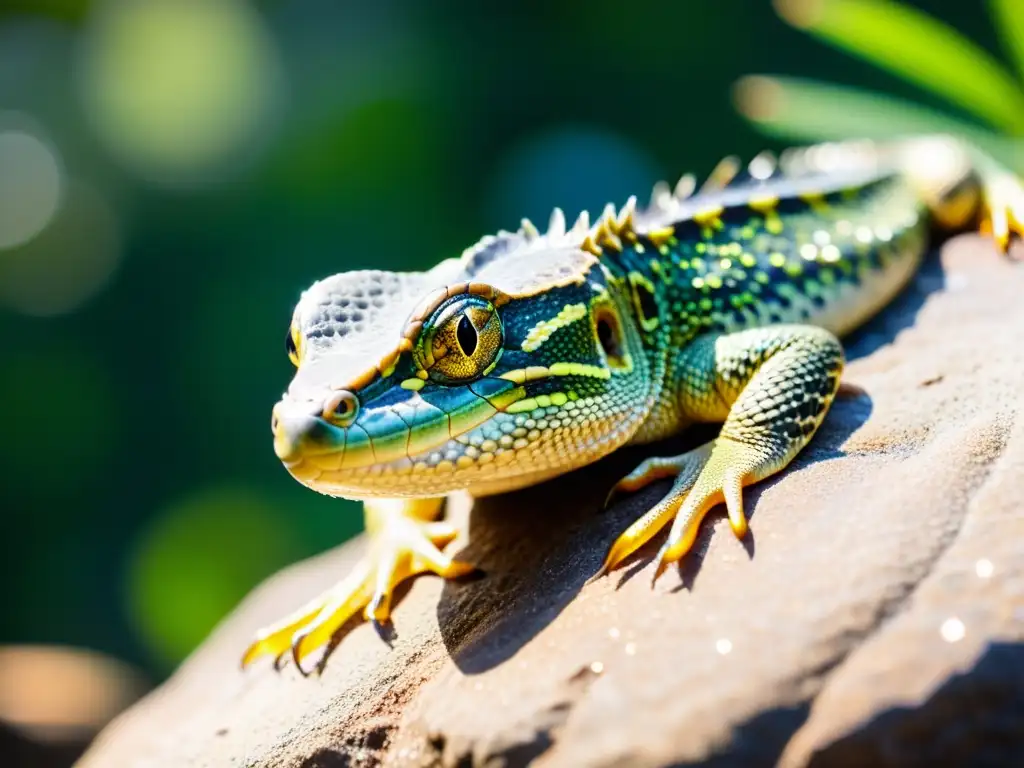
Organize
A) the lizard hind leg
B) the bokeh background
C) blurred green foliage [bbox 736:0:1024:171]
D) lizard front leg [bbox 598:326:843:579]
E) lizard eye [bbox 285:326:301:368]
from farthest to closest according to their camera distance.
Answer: the bokeh background < blurred green foliage [bbox 736:0:1024:171] < the lizard hind leg < lizard eye [bbox 285:326:301:368] < lizard front leg [bbox 598:326:843:579]

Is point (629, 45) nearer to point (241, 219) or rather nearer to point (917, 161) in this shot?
point (241, 219)

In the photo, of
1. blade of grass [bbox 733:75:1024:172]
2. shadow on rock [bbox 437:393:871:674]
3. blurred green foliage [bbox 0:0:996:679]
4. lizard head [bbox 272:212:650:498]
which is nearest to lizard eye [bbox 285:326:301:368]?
lizard head [bbox 272:212:650:498]

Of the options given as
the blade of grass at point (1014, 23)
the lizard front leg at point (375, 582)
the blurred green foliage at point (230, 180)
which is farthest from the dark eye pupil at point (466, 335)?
the blurred green foliage at point (230, 180)

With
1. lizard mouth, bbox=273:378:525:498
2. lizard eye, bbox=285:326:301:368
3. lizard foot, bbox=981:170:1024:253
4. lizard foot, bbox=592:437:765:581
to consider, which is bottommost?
lizard foot, bbox=981:170:1024:253

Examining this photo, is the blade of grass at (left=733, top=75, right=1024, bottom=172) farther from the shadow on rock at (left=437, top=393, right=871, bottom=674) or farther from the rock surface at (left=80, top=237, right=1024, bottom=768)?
the shadow on rock at (left=437, top=393, right=871, bottom=674)

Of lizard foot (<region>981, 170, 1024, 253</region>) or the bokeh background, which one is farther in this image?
the bokeh background

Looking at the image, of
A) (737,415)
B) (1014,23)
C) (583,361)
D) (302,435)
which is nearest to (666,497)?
(737,415)

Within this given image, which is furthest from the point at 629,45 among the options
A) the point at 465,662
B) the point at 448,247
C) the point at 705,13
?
the point at 465,662

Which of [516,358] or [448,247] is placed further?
[448,247]

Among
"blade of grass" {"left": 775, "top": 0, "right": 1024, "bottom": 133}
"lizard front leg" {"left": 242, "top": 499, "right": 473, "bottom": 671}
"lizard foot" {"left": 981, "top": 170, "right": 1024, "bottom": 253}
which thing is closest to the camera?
"lizard front leg" {"left": 242, "top": 499, "right": 473, "bottom": 671}
